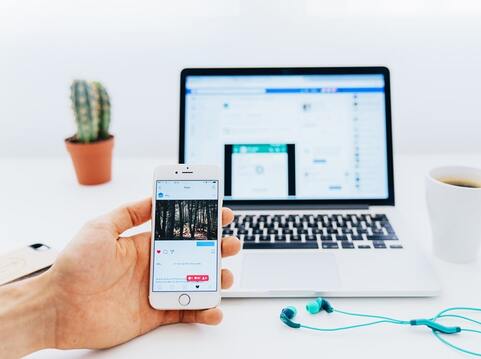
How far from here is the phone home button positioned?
51 centimetres

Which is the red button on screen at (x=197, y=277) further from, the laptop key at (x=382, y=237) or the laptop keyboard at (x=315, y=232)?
the laptop key at (x=382, y=237)

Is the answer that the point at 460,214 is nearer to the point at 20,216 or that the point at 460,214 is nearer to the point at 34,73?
the point at 20,216

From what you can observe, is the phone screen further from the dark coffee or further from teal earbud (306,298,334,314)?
the dark coffee

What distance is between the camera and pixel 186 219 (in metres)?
0.56

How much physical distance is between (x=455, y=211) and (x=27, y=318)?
0.54 m

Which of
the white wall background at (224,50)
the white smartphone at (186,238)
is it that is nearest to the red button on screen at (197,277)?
the white smartphone at (186,238)

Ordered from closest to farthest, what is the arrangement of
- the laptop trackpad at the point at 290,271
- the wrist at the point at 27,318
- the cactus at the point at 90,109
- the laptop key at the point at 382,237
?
the wrist at the point at 27,318 < the laptop trackpad at the point at 290,271 < the laptop key at the point at 382,237 < the cactus at the point at 90,109

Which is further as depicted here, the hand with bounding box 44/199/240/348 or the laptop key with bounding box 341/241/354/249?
the laptop key with bounding box 341/241/354/249

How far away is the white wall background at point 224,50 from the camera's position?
999mm

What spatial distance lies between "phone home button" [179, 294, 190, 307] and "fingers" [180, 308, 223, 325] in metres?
0.02

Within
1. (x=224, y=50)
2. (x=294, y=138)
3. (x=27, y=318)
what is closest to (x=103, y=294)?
(x=27, y=318)

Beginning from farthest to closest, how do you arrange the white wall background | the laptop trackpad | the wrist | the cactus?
1. the white wall background
2. the cactus
3. the laptop trackpad
4. the wrist

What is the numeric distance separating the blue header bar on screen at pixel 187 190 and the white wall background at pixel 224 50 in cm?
54

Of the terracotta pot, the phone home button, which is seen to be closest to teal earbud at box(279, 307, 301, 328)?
the phone home button
